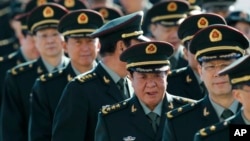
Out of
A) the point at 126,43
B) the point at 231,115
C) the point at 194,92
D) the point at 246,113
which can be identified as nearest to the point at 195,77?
the point at 194,92

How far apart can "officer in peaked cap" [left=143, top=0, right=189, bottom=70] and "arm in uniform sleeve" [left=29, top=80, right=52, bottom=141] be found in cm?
204

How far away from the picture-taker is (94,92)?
1253 centimetres

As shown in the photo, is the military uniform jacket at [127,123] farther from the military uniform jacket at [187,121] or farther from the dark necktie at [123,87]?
the dark necktie at [123,87]

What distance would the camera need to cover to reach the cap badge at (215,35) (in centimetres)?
1166

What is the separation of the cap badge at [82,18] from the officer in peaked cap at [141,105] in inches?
76.0

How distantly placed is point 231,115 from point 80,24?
278cm

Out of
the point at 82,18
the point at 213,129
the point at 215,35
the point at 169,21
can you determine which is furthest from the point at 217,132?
the point at 169,21

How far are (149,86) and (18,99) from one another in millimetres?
3031

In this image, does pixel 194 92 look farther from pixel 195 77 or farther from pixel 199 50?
pixel 199 50

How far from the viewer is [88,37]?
1359 centimetres

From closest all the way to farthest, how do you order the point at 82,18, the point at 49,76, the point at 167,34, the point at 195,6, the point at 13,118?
the point at 49,76 < the point at 82,18 < the point at 13,118 < the point at 167,34 < the point at 195,6

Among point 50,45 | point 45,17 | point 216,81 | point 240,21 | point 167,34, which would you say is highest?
point 45,17

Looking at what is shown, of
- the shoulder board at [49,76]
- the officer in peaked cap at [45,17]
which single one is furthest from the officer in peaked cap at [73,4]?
the shoulder board at [49,76]

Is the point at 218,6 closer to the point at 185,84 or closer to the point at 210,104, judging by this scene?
the point at 185,84
